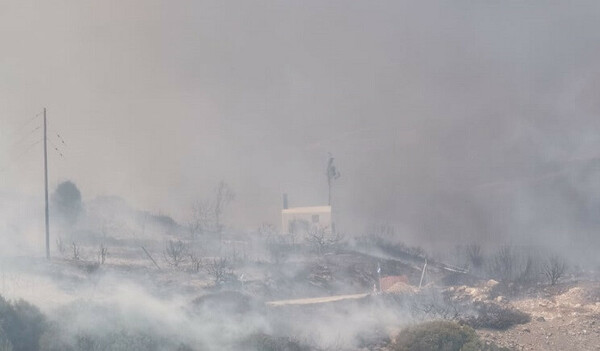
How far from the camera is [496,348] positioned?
27578mm

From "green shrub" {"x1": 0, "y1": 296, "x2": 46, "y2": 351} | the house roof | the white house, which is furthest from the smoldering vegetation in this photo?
the house roof

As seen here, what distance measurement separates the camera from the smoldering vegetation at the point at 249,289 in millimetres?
25234

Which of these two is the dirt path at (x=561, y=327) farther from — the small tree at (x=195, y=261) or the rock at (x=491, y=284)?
the small tree at (x=195, y=261)

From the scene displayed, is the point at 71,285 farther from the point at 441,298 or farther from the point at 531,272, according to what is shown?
the point at 531,272

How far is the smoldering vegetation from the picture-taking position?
25234 mm

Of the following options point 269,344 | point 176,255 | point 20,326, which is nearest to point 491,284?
point 176,255

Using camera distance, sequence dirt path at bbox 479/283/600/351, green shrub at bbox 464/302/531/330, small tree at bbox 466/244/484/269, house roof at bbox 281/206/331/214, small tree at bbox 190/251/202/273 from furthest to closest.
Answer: house roof at bbox 281/206/331/214
small tree at bbox 466/244/484/269
small tree at bbox 190/251/202/273
green shrub at bbox 464/302/531/330
dirt path at bbox 479/283/600/351

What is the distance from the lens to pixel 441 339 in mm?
27812

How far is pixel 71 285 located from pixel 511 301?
19161 millimetres

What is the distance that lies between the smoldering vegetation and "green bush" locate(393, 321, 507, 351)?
7cm

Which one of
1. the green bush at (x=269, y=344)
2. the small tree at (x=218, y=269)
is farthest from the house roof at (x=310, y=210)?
the green bush at (x=269, y=344)

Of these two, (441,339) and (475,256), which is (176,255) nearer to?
(441,339)

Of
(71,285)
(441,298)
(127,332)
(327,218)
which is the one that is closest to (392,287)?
(441,298)

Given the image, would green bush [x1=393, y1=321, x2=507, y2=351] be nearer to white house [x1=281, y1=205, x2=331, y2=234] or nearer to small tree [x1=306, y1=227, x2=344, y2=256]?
small tree [x1=306, y1=227, x2=344, y2=256]
